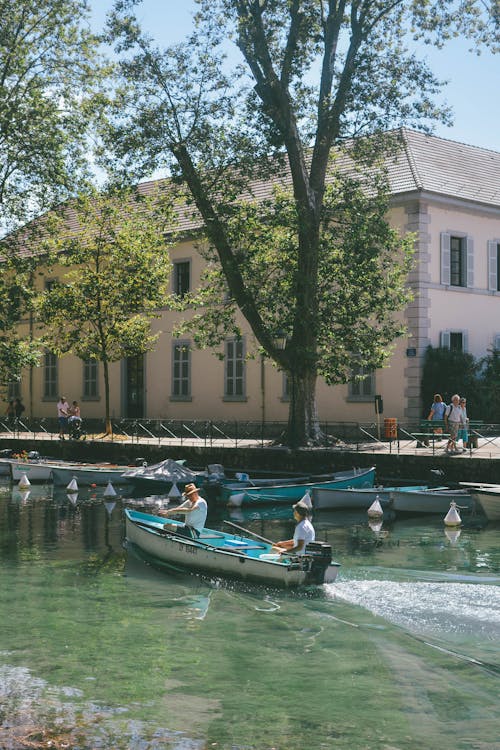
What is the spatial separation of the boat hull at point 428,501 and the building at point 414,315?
28.9 feet

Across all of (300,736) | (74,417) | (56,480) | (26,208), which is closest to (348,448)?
(56,480)

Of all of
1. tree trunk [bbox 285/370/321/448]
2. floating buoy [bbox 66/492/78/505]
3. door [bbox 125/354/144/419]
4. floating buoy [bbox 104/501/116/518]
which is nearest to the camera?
floating buoy [bbox 104/501/116/518]

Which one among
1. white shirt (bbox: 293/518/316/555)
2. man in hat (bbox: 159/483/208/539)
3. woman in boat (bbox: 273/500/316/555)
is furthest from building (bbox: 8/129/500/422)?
white shirt (bbox: 293/518/316/555)

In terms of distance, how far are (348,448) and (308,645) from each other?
55.0ft

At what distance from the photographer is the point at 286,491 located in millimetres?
25766

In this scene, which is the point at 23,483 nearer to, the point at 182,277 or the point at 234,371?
the point at 234,371

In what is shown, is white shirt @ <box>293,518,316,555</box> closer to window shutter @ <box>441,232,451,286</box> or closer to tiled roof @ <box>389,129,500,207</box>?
tiled roof @ <box>389,129,500,207</box>

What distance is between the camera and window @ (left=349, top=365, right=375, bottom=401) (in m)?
33.9

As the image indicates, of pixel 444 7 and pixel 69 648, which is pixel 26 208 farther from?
pixel 69 648

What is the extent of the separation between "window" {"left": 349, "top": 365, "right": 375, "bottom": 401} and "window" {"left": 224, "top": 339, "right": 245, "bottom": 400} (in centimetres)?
542

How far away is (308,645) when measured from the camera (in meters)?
12.5

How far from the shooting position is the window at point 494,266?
1420 inches

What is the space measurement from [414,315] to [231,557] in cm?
1918

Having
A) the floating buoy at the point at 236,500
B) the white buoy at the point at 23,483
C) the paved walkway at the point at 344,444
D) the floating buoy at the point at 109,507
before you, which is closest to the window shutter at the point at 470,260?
the paved walkway at the point at 344,444
